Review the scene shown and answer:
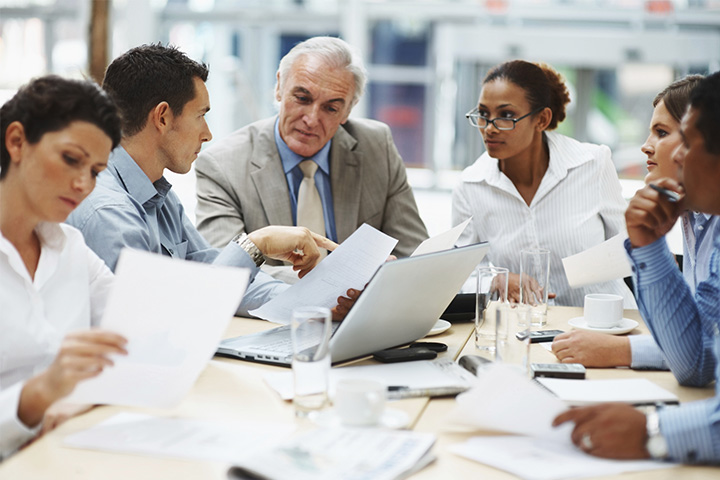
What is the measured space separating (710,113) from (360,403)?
30.2 inches

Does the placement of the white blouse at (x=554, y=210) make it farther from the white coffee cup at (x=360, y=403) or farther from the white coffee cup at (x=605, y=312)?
the white coffee cup at (x=360, y=403)

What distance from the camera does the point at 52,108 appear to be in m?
1.33

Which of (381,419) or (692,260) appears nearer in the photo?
(381,419)

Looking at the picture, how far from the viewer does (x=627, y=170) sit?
19.9 feet

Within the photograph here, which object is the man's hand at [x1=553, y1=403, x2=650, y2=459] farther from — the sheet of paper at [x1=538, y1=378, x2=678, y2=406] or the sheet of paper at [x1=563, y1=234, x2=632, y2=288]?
the sheet of paper at [x1=563, y1=234, x2=632, y2=288]

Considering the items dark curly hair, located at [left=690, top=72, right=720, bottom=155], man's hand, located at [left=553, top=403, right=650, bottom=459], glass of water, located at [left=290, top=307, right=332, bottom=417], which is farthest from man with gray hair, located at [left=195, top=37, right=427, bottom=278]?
man's hand, located at [left=553, top=403, right=650, bottom=459]

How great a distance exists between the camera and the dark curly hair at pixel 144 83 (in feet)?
6.38

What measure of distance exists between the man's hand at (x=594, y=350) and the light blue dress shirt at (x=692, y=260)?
19mm

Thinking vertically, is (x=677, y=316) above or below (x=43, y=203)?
below

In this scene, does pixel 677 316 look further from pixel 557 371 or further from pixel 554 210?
pixel 554 210

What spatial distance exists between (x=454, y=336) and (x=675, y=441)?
73 cm

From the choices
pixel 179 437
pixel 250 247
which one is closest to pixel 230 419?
pixel 179 437

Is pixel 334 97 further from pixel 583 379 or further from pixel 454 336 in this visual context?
pixel 583 379

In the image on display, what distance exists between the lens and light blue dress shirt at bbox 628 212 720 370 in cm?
154
